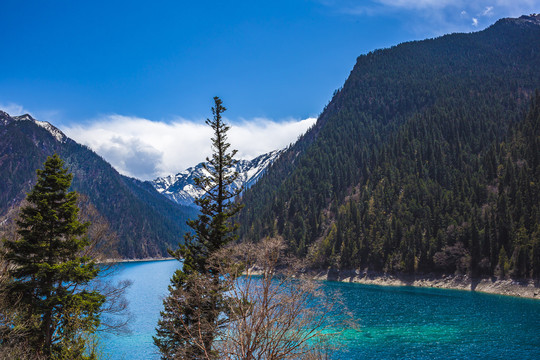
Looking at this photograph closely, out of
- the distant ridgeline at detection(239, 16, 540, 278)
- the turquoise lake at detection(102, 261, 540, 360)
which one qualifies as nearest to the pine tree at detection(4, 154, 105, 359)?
the turquoise lake at detection(102, 261, 540, 360)

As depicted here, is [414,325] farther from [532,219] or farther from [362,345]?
[532,219]

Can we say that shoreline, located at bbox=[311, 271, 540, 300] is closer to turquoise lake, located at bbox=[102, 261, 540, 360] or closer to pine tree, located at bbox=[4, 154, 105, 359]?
turquoise lake, located at bbox=[102, 261, 540, 360]

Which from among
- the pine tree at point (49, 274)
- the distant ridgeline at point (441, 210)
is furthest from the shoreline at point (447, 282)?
the pine tree at point (49, 274)

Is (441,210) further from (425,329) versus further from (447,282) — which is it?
(425,329)

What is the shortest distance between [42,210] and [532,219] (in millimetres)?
123849

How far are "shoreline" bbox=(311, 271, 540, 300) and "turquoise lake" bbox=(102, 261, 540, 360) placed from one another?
20.4 ft

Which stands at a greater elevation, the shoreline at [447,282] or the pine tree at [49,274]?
the pine tree at [49,274]

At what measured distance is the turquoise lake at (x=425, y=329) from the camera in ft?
148

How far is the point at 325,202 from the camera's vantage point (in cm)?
19975

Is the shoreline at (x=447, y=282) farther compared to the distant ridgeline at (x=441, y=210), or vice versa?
the distant ridgeline at (x=441, y=210)

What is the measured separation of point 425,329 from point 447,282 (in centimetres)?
5772

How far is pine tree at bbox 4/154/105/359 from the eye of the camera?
2127 cm

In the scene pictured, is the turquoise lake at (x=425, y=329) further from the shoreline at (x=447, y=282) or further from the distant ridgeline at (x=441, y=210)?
the distant ridgeline at (x=441, y=210)

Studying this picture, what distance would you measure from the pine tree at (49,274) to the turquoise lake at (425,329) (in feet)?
30.3
